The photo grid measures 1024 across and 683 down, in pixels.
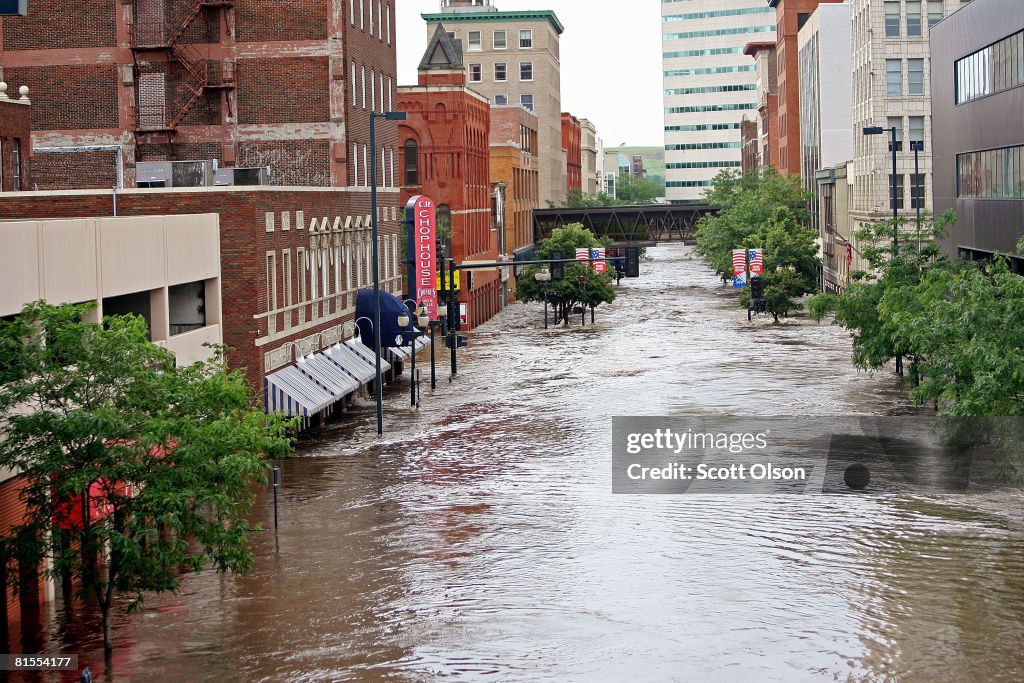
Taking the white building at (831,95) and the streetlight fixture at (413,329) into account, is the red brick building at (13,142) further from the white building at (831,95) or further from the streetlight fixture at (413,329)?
the white building at (831,95)

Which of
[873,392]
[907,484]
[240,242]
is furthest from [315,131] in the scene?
[907,484]

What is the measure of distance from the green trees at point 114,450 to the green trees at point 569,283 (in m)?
71.3

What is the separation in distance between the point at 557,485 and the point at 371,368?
20.0 metres

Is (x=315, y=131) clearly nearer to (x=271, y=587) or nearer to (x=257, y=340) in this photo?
(x=257, y=340)

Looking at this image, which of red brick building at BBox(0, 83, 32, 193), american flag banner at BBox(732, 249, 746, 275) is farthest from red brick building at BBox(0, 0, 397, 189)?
american flag banner at BBox(732, 249, 746, 275)

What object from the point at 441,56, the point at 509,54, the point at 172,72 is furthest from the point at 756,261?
the point at 509,54

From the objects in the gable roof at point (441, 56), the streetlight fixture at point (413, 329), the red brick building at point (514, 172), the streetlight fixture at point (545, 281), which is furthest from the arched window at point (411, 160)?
the streetlight fixture at point (413, 329)

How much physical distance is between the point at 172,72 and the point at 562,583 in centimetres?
4147

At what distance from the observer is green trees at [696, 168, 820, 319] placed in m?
94.4

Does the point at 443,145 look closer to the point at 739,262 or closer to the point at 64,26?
the point at 739,262

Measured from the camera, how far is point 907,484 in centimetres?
3734

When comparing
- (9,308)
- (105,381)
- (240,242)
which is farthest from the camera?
(240,242)

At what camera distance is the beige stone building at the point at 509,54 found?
172000mm

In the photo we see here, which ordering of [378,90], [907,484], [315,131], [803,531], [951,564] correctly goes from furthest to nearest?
[378,90], [315,131], [907,484], [803,531], [951,564]
